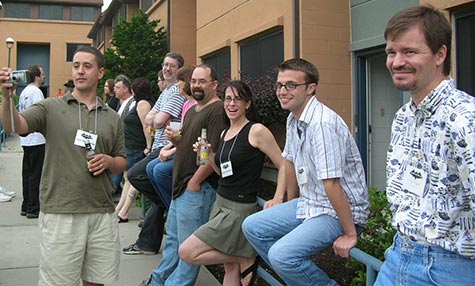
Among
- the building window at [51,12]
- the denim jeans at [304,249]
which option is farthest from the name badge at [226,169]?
the building window at [51,12]

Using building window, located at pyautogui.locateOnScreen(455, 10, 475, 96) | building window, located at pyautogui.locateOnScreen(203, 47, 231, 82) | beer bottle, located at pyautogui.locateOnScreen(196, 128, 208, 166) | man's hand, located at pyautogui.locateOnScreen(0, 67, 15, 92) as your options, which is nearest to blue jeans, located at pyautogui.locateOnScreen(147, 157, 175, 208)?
beer bottle, located at pyautogui.locateOnScreen(196, 128, 208, 166)

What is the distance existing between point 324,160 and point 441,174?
956mm

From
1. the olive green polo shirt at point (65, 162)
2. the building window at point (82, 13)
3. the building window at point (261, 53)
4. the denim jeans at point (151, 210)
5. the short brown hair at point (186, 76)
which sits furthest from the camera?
the building window at point (82, 13)

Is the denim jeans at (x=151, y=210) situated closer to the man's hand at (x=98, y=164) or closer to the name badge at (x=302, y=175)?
the man's hand at (x=98, y=164)

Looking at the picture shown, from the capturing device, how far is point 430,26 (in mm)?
1904

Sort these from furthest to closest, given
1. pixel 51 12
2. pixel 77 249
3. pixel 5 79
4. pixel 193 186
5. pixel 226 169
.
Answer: pixel 51 12
pixel 193 186
pixel 226 169
pixel 77 249
pixel 5 79

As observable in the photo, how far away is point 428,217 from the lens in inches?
74.2

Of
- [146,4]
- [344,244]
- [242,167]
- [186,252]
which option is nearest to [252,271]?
[186,252]

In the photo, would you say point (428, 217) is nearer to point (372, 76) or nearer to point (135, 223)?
point (135, 223)

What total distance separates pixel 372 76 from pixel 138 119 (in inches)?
171

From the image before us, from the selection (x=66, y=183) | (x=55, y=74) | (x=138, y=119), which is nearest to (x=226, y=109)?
(x=66, y=183)

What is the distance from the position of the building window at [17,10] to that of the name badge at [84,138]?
149 ft

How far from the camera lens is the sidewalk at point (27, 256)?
4836mm

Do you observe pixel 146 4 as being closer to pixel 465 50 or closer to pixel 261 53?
pixel 261 53
